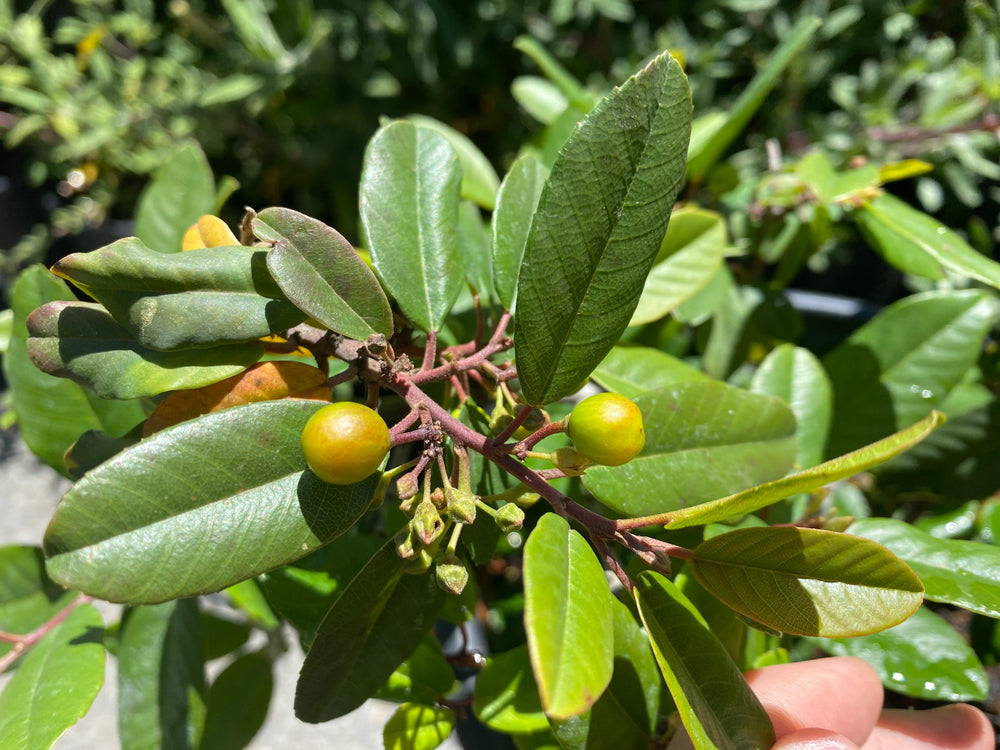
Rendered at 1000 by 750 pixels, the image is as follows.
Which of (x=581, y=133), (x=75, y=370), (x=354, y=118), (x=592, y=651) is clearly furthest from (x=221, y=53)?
(x=592, y=651)

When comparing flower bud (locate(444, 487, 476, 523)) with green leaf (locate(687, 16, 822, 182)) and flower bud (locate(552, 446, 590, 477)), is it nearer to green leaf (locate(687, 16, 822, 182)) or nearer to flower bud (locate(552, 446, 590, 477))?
flower bud (locate(552, 446, 590, 477))

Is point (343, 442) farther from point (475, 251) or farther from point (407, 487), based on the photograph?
point (475, 251)

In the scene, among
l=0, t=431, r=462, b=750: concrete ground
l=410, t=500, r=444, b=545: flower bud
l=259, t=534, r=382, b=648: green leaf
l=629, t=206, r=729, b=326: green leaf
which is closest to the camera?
l=410, t=500, r=444, b=545: flower bud

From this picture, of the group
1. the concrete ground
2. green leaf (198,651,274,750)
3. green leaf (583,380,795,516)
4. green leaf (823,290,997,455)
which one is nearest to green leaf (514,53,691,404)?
green leaf (583,380,795,516)

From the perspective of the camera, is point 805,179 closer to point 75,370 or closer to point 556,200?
point 556,200

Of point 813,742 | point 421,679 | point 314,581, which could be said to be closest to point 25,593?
point 314,581

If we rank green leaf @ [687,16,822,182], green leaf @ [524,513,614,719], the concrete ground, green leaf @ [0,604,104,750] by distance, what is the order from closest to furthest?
green leaf @ [524,513,614,719] < green leaf @ [0,604,104,750] < green leaf @ [687,16,822,182] < the concrete ground
